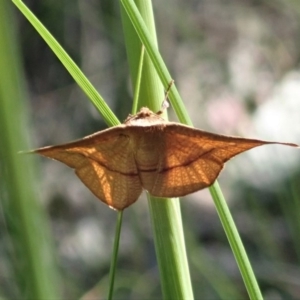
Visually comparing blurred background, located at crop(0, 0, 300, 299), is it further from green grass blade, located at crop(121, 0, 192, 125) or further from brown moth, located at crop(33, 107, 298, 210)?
green grass blade, located at crop(121, 0, 192, 125)

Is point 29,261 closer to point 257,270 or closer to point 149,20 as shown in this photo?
point 149,20

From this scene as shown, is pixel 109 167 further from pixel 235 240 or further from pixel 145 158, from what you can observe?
pixel 235 240

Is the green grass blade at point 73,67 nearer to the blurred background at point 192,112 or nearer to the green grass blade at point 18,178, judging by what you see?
the green grass blade at point 18,178

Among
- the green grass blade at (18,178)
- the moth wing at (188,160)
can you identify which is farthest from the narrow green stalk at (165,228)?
the green grass blade at (18,178)

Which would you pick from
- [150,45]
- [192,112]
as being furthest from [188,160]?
[192,112]

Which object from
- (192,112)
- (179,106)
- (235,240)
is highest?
(192,112)

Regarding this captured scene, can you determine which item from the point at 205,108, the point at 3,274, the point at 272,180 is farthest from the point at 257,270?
the point at 3,274
